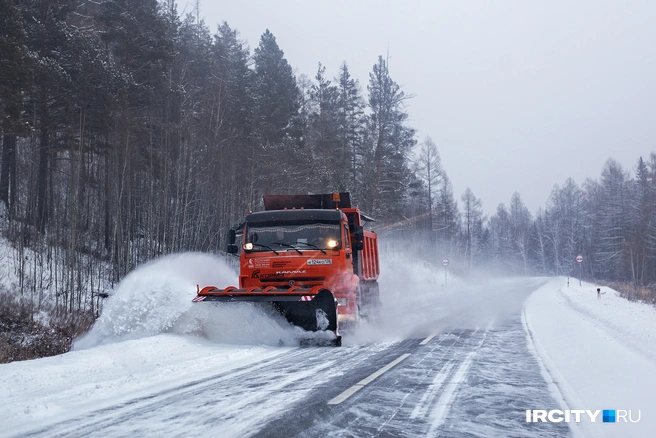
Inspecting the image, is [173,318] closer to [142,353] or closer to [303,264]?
[142,353]

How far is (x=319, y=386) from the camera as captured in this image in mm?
A: 6695

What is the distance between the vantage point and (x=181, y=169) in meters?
25.0

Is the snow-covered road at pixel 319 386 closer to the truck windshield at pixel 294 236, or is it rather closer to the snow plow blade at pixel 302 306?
the snow plow blade at pixel 302 306

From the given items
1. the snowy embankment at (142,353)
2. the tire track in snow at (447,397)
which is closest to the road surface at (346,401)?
the tire track in snow at (447,397)

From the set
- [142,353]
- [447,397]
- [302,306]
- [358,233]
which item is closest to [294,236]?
[358,233]

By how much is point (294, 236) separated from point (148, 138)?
1530cm

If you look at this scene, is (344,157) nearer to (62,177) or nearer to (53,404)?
(62,177)

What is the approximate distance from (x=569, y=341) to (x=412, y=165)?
39654 millimetres

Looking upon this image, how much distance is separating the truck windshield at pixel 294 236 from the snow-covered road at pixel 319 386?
6.45 feet

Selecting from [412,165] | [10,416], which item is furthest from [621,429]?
[412,165]

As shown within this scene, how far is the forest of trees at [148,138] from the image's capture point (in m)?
19.4

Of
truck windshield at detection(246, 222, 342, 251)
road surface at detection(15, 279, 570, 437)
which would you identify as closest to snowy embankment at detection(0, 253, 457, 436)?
road surface at detection(15, 279, 570, 437)

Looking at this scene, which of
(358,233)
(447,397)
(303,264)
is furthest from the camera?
(358,233)

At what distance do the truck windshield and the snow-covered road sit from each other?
1.97 meters
